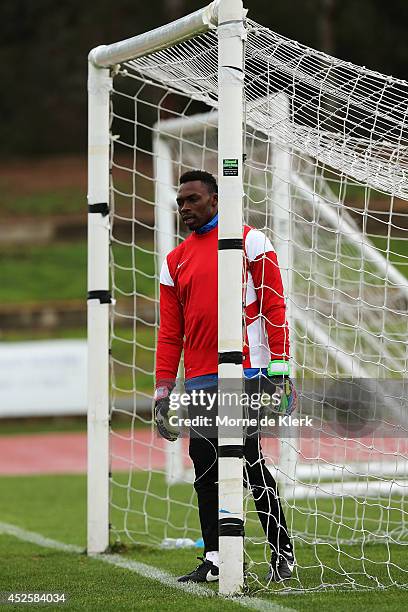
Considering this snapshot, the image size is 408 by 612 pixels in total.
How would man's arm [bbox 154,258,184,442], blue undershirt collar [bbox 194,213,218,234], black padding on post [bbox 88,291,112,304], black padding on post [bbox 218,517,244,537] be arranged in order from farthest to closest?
black padding on post [bbox 88,291,112,304]
man's arm [bbox 154,258,184,442]
blue undershirt collar [bbox 194,213,218,234]
black padding on post [bbox 218,517,244,537]

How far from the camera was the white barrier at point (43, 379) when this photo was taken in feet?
63.2

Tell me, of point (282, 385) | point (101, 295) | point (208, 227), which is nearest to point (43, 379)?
point (101, 295)

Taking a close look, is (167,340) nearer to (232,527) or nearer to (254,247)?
(254,247)

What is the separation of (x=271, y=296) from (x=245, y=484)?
1.02 meters

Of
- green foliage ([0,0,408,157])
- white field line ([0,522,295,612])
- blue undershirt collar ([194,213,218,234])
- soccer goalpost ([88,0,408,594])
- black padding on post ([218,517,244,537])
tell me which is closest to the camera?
white field line ([0,522,295,612])

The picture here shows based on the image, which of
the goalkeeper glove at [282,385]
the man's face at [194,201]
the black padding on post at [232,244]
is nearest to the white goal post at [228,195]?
the black padding on post at [232,244]

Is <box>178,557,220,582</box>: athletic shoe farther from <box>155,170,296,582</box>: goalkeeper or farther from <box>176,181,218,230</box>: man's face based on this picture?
<box>176,181,218,230</box>: man's face

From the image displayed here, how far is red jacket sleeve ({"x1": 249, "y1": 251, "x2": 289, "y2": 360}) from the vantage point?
18.6 ft

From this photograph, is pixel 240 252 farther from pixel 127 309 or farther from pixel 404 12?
pixel 404 12

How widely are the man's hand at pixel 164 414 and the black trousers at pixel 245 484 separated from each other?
0.11 meters

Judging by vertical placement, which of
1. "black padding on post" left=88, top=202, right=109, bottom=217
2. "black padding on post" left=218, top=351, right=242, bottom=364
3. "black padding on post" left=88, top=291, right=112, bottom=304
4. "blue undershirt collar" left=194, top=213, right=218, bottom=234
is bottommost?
"black padding on post" left=218, top=351, right=242, bottom=364

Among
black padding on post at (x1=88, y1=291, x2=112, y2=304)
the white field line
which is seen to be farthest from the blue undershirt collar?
the white field line

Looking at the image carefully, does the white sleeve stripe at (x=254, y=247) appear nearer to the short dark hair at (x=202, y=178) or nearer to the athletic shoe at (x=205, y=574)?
the short dark hair at (x=202, y=178)

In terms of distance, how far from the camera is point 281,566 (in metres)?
5.87
